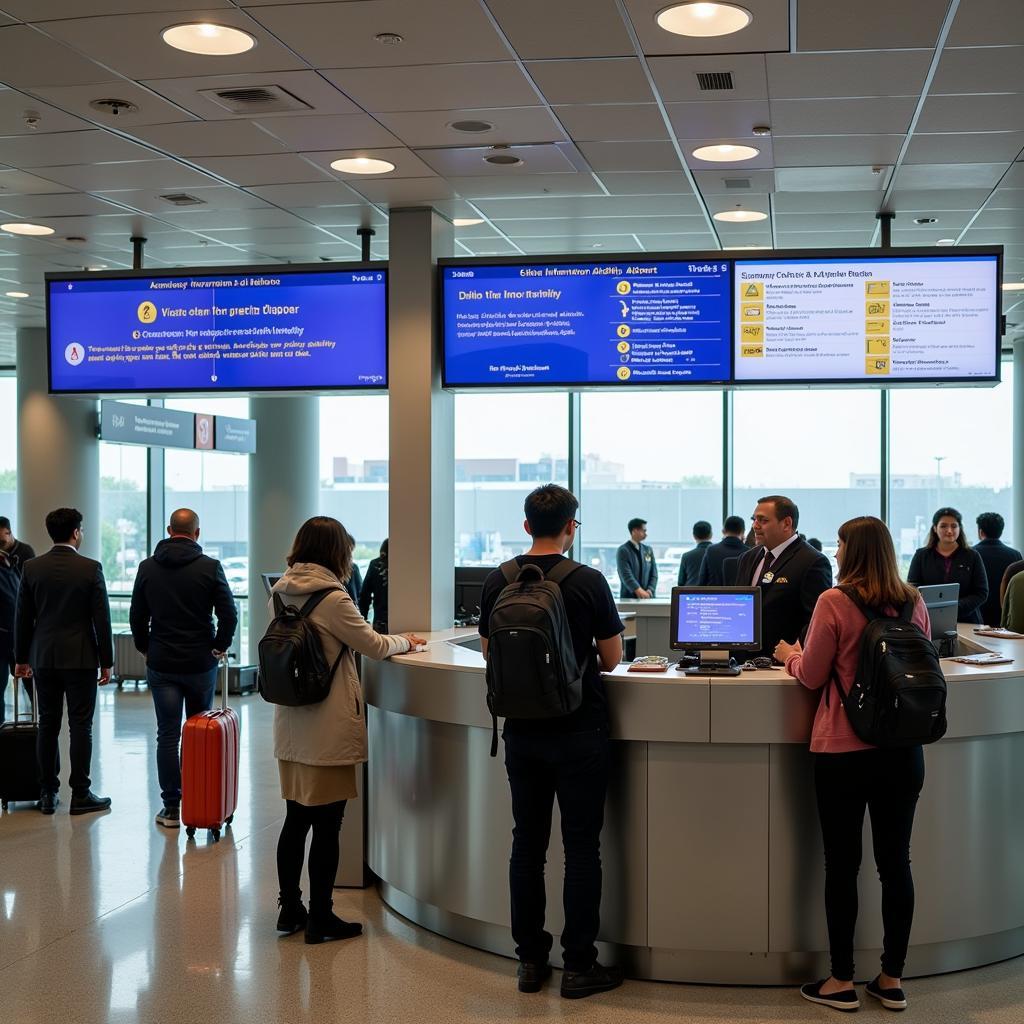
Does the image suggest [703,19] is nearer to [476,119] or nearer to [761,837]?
[476,119]

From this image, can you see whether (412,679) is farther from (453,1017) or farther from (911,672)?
(911,672)

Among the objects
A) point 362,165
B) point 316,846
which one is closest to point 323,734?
point 316,846

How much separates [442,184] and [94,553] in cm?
645

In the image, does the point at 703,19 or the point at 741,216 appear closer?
the point at 703,19

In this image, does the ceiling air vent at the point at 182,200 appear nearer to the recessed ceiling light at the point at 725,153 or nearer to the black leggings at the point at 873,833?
the recessed ceiling light at the point at 725,153

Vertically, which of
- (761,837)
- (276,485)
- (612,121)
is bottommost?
(761,837)

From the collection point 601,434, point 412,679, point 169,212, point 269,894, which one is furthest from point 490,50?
point 601,434

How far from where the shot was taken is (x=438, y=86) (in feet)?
13.8

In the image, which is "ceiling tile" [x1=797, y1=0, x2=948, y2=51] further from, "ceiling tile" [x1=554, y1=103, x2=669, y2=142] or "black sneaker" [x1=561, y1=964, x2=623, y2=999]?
"black sneaker" [x1=561, y1=964, x2=623, y2=999]

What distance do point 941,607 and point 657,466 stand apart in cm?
625

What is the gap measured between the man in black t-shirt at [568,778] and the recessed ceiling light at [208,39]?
5.59 feet

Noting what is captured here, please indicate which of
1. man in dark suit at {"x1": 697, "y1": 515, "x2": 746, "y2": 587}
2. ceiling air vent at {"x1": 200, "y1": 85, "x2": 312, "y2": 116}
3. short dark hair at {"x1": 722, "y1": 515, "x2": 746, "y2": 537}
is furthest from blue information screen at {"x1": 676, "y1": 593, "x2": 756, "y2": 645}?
short dark hair at {"x1": 722, "y1": 515, "x2": 746, "y2": 537}

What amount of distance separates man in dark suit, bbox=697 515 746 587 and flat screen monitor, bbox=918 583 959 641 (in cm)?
335

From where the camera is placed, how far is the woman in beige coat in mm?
4293
